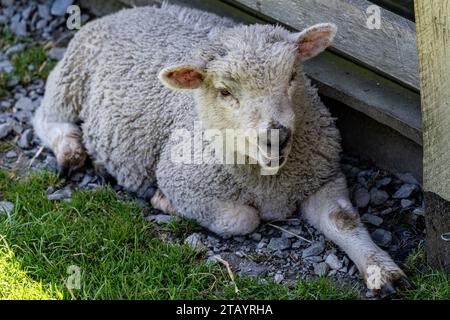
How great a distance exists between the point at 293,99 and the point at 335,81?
0.90m

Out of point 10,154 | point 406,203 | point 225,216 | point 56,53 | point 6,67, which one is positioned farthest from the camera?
point 56,53

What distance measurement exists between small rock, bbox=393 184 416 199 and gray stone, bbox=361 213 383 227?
9.2 inches

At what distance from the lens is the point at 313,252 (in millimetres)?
5027

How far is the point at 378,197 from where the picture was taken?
17.9ft

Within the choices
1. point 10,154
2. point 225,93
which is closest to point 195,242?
point 225,93

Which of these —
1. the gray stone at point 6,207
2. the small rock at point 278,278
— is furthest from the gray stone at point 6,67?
the small rock at point 278,278

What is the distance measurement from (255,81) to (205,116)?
20.4 inches

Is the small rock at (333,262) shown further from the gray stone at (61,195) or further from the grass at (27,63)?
the grass at (27,63)

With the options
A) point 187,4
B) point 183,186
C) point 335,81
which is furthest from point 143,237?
point 187,4

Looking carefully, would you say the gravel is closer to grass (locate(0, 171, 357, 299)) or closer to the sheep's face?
grass (locate(0, 171, 357, 299))

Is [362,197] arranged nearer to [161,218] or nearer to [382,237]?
[382,237]

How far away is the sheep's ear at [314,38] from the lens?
4.75 metres

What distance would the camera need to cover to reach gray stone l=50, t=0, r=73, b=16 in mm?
7754

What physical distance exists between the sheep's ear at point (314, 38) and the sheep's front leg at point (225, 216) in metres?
1.02
